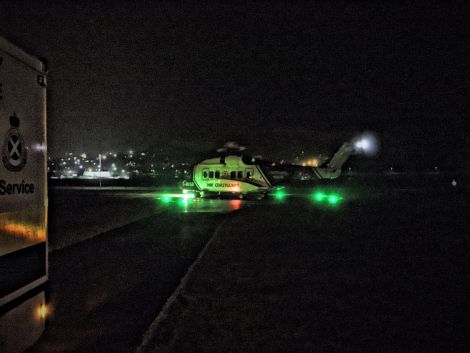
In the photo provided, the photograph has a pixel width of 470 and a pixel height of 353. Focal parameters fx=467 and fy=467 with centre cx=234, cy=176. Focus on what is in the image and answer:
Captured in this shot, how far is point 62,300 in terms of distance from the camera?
7086mm

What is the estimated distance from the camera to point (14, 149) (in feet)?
14.0

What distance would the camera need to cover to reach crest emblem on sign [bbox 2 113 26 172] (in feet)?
13.4

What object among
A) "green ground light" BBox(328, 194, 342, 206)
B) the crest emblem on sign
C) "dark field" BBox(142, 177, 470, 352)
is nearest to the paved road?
"dark field" BBox(142, 177, 470, 352)

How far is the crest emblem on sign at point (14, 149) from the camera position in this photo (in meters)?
4.09

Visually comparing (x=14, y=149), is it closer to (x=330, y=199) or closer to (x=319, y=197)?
(x=330, y=199)

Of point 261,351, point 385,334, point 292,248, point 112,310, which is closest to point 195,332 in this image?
point 261,351

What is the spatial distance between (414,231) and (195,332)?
11893 millimetres

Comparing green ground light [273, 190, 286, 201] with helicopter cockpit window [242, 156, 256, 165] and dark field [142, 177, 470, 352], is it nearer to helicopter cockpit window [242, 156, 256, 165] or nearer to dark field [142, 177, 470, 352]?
helicopter cockpit window [242, 156, 256, 165]

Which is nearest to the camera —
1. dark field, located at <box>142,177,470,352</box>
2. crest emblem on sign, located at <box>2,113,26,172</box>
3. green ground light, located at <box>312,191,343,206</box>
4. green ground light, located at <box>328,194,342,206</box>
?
crest emblem on sign, located at <box>2,113,26,172</box>

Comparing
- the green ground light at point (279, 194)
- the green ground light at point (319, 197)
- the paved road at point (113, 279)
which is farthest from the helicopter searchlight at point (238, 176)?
the paved road at point (113, 279)

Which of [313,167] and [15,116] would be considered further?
[313,167]

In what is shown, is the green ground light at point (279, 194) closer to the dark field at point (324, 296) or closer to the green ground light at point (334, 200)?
the green ground light at point (334, 200)

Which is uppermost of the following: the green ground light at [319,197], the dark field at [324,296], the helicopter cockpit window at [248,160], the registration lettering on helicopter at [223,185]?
the helicopter cockpit window at [248,160]

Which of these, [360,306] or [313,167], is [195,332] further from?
[313,167]
